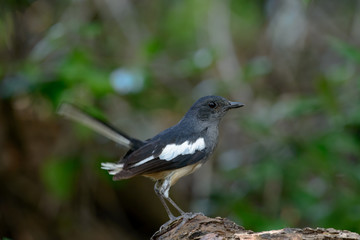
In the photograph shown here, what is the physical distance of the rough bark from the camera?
2896mm

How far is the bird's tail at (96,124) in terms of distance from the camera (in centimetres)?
404

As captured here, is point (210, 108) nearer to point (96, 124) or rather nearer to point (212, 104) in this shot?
point (212, 104)

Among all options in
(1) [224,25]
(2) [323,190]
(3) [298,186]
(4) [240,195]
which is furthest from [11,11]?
(2) [323,190]

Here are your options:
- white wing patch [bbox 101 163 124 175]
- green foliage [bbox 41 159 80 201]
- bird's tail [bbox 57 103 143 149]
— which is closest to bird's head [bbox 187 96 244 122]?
bird's tail [bbox 57 103 143 149]

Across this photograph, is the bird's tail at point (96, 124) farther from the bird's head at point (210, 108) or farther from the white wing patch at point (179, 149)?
the bird's head at point (210, 108)

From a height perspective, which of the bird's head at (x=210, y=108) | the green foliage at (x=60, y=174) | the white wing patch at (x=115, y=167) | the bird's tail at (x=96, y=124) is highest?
the bird's head at (x=210, y=108)

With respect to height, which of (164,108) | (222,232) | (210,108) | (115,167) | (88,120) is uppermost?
(164,108)

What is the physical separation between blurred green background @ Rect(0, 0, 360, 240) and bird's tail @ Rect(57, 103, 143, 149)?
0.31ft

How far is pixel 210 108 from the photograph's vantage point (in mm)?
4637

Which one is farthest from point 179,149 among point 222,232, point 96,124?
point 222,232

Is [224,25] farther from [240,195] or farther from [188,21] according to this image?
[240,195]

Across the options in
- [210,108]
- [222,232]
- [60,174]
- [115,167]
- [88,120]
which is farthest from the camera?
[60,174]

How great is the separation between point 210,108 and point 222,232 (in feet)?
5.69

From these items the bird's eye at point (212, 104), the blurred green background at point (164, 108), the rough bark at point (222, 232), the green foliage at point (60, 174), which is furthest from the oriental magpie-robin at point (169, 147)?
the green foliage at point (60, 174)
